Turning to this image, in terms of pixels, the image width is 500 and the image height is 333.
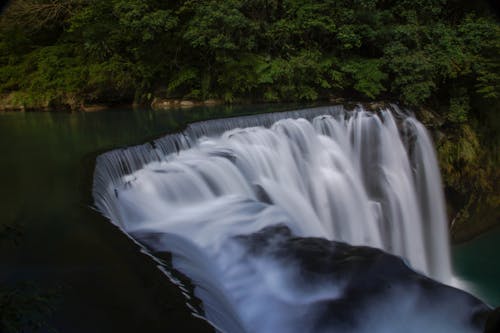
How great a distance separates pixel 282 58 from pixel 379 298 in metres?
12.0

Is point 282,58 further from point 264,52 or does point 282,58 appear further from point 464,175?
point 464,175

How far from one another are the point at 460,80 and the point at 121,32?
38.7 feet

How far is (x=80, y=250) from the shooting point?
4109mm

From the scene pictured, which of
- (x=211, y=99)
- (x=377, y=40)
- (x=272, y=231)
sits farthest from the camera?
(x=211, y=99)

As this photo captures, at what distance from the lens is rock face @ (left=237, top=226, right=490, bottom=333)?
3.33m

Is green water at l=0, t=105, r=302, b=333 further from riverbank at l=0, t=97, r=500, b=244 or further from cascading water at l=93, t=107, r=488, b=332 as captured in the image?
riverbank at l=0, t=97, r=500, b=244

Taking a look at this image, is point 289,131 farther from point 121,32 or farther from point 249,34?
point 121,32

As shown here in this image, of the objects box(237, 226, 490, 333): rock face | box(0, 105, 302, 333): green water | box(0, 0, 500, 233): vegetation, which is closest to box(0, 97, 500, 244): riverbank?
box(0, 0, 500, 233): vegetation

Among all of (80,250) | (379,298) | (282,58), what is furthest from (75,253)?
(282,58)

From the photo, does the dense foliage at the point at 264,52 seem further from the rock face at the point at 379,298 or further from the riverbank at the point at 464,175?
the rock face at the point at 379,298

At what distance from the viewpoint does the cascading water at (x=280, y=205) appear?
12.3 feet

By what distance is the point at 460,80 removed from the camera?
1162cm

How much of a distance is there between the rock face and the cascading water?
0.02 m

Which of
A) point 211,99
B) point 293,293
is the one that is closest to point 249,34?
point 211,99
